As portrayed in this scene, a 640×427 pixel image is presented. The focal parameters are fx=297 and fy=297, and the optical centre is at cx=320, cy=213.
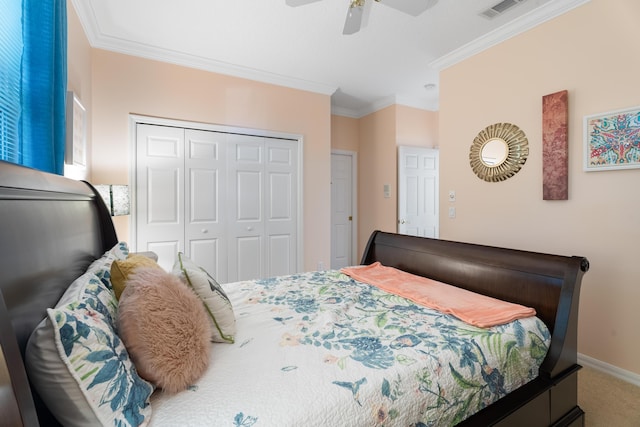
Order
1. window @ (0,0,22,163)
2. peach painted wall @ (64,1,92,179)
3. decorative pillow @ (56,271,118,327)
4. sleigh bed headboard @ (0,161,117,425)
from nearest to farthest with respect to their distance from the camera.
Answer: sleigh bed headboard @ (0,161,117,425), decorative pillow @ (56,271,118,327), window @ (0,0,22,163), peach painted wall @ (64,1,92,179)

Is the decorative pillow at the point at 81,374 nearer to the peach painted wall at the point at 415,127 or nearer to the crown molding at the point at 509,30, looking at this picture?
the crown molding at the point at 509,30

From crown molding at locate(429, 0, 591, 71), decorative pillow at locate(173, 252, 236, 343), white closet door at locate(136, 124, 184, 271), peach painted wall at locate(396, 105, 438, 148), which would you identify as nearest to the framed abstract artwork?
crown molding at locate(429, 0, 591, 71)

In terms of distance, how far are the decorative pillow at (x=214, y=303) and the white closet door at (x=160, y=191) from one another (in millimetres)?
2072

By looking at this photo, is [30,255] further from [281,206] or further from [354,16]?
[281,206]

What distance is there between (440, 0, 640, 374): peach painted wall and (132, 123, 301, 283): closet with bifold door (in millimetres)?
2227

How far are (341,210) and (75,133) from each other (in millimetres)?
3587

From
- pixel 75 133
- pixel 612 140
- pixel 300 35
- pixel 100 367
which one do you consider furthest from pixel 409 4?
pixel 75 133

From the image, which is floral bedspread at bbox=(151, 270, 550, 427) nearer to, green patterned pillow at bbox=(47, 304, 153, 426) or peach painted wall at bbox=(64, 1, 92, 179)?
green patterned pillow at bbox=(47, 304, 153, 426)

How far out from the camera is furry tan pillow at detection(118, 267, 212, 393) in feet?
2.74

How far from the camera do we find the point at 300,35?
9.09 ft

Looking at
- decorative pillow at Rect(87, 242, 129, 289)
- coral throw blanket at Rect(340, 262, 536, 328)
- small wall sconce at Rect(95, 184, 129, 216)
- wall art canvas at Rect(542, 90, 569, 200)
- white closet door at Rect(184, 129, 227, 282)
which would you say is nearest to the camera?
decorative pillow at Rect(87, 242, 129, 289)

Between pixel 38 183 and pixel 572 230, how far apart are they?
123 inches

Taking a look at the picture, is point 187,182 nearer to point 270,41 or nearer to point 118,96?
point 118,96

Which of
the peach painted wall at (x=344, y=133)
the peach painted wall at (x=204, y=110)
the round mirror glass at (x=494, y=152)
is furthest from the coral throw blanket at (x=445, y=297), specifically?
the peach painted wall at (x=344, y=133)
